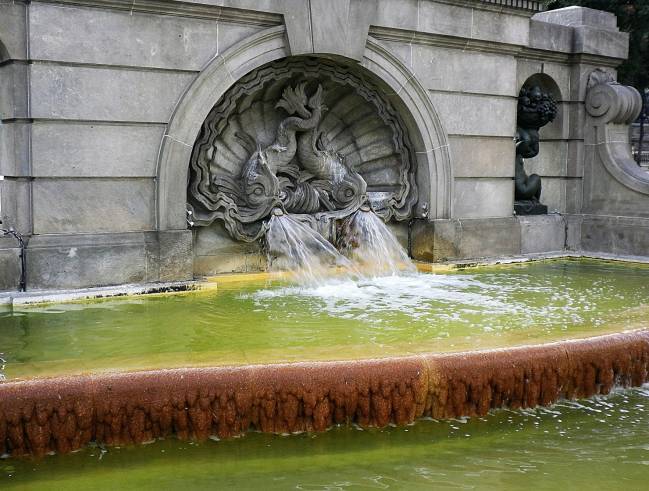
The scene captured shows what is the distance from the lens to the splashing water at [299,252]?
8656 mm

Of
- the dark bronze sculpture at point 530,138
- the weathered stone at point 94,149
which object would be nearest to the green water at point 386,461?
the weathered stone at point 94,149

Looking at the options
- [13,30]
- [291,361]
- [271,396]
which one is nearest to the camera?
[271,396]

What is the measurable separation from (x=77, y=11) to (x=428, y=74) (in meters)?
4.43

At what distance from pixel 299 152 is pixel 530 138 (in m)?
3.96

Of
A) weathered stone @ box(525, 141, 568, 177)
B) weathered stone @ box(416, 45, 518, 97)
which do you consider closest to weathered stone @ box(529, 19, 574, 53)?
weathered stone @ box(416, 45, 518, 97)

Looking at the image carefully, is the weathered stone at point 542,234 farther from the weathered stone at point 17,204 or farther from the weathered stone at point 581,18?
the weathered stone at point 17,204

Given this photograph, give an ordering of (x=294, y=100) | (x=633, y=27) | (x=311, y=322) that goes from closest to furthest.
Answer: (x=311, y=322), (x=294, y=100), (x=633, y=27)

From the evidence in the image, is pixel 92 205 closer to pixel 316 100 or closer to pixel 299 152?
pixel 299 152

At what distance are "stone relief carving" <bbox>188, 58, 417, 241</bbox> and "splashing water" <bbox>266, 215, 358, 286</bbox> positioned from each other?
0.58 ft

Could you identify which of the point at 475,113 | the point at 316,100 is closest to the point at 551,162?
the point at 475,113

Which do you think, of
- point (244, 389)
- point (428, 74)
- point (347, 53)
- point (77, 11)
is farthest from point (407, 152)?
point (244, 389)

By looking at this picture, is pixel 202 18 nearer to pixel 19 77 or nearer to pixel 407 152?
pixel 19 77

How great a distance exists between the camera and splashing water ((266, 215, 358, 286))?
28.4 ft

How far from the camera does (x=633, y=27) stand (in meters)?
15.7
